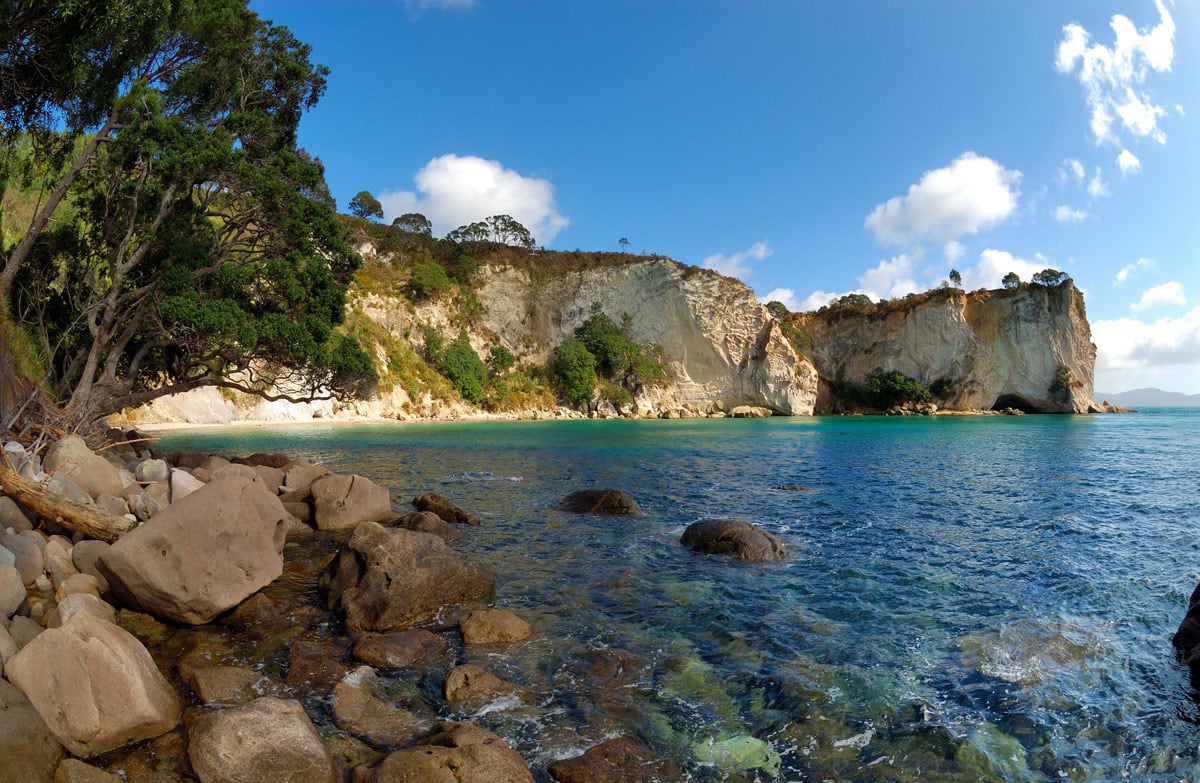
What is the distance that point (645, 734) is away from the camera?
5.90 meters

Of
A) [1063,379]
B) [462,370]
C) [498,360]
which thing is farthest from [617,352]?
[1063,379]

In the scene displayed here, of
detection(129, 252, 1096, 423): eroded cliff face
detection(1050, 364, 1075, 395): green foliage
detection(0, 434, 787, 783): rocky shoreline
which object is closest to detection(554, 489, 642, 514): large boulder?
detection(0, 434, 787, 783): rocky shoreline

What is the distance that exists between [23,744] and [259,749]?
5.28ft

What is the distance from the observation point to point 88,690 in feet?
17.5

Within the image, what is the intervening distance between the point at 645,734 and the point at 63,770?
15.3 feet

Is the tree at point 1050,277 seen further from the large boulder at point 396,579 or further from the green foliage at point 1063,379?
the large boulder at point 396,579

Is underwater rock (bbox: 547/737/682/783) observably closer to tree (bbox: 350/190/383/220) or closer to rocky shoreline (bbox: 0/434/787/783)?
rocky shoreline (bbox: 0/434/787/783)

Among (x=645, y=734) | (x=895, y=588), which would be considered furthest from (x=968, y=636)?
(x=645, y=734)

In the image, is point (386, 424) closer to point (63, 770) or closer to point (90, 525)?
point (90, 525)

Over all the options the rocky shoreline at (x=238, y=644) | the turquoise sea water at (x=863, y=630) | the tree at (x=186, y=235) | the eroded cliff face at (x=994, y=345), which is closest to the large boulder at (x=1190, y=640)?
the turquoise sea water at (x=863, y=630)

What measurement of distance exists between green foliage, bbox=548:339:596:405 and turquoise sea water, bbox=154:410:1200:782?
56751 mm

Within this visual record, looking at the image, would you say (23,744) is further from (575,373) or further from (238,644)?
(575,373)

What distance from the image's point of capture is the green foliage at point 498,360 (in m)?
77.8

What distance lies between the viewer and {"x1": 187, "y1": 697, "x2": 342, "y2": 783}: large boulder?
4.85 m
